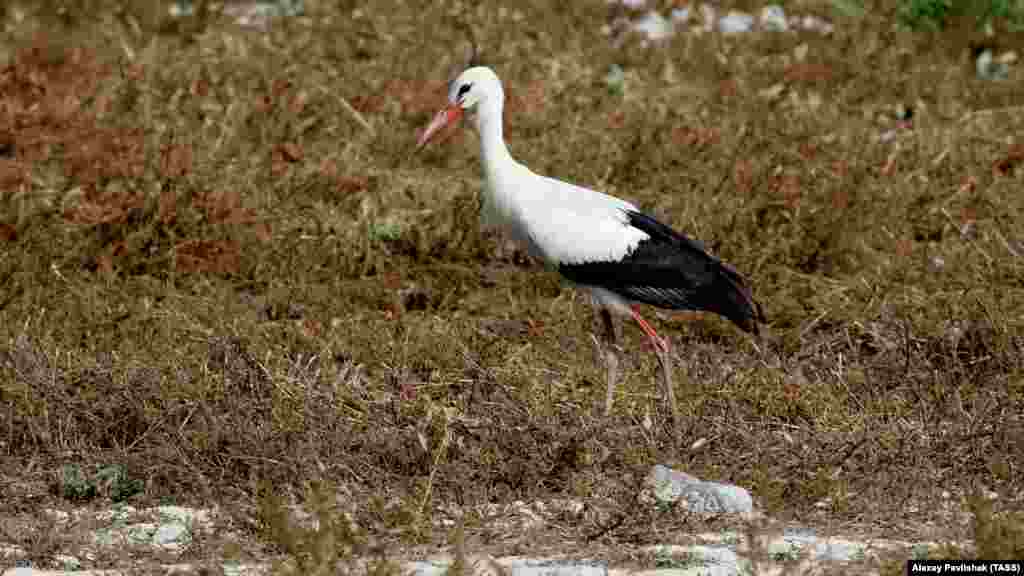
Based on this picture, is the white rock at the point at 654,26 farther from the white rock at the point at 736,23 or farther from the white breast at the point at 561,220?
the white breast at the point at 561,220

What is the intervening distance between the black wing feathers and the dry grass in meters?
0.23

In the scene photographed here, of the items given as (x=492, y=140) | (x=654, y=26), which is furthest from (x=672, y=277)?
(x=654, y=26)

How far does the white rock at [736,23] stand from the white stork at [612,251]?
208 inches

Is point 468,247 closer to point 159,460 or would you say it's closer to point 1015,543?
point 159,460

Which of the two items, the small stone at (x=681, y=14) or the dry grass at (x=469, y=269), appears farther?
the small stone at (x=681, y=14)

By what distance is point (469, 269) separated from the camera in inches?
338

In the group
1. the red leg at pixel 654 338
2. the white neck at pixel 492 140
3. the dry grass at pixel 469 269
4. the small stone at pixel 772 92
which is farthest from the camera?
the small stone at pixel 772 92

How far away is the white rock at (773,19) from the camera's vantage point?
1261cm

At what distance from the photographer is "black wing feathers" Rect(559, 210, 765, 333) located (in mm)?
7176

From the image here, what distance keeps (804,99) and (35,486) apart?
6.90 metres

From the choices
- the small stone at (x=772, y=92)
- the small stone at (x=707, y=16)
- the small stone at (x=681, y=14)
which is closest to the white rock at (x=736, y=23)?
the small stone at (x=707, y=16)

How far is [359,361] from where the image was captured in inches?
285

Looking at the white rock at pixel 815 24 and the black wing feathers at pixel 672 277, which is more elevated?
the white rock at pixel 815 24

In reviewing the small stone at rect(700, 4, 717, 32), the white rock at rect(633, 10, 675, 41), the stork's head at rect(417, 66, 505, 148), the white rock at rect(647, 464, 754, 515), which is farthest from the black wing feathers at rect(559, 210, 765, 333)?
the small stone at rect(700, 4, 717, 32)
